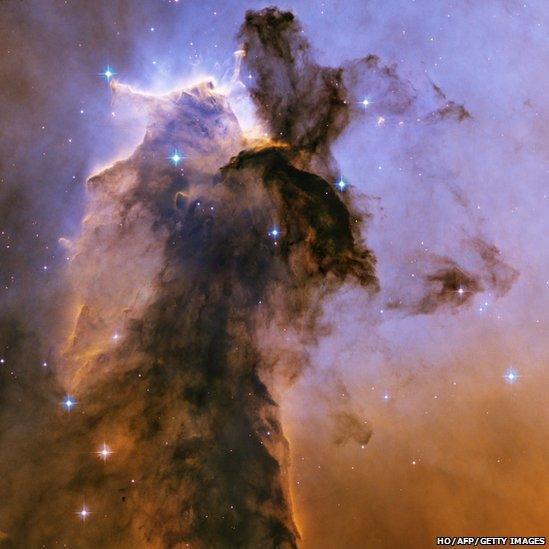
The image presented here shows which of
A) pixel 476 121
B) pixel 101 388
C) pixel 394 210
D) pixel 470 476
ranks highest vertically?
pixel 476 121

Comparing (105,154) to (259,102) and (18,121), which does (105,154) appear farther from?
(259,102)

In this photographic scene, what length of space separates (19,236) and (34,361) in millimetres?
2356

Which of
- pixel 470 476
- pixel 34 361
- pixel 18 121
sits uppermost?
pixel 18 121

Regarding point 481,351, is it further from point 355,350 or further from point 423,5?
point 423,5

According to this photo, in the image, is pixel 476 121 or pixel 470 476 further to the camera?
pixel 470 476

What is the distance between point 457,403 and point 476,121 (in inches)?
213

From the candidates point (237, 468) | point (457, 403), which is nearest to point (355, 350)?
point (457, 403)

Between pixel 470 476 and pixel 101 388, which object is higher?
pixel 101 388

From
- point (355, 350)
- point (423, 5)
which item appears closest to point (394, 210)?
point (355, 350)

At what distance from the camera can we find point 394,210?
964cm

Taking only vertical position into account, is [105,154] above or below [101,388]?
above

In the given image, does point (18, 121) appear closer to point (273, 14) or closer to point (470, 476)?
point (273, 14)

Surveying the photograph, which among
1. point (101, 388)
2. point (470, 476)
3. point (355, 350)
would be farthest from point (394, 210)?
point (101, 388)

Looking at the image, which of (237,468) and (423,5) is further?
(237,468)
